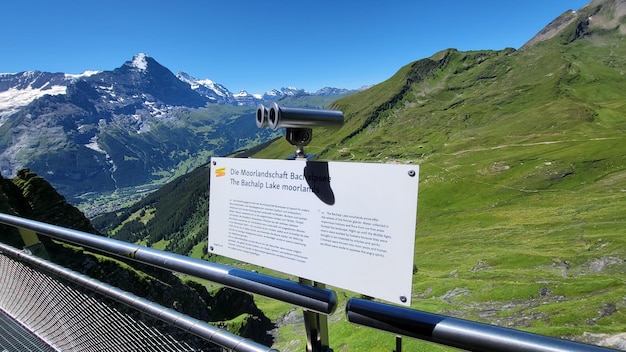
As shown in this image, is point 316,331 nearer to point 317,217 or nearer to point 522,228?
point 317,217

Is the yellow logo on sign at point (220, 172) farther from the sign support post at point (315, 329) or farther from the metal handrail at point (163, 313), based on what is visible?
the metal handrail at point (163, 313)

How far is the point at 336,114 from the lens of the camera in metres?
3.06

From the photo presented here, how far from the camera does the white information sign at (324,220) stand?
85.4 inches

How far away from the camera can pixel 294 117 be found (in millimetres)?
2818

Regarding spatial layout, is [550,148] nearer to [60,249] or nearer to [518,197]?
[518,197]

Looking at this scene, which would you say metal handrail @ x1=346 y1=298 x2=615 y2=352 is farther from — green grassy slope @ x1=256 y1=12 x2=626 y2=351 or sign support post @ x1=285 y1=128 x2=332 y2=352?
green grassy slope @ x1=256 y1=12 x2=626 y2=351

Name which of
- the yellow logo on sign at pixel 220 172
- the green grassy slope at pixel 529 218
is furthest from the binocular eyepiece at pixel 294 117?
the green grassy slope at pixel 529 218

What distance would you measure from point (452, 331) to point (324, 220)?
105 cm

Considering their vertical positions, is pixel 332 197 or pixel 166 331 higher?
pixel 332 197

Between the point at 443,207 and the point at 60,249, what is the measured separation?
340 ft

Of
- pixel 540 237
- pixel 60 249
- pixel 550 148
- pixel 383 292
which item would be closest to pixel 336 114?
pixel 383 292

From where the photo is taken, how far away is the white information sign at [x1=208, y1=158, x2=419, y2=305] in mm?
2170

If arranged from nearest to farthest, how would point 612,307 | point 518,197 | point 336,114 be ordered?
point 336,114 < point 612,307 < point 518,197

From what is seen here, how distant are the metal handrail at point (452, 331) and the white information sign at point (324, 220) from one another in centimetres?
13
